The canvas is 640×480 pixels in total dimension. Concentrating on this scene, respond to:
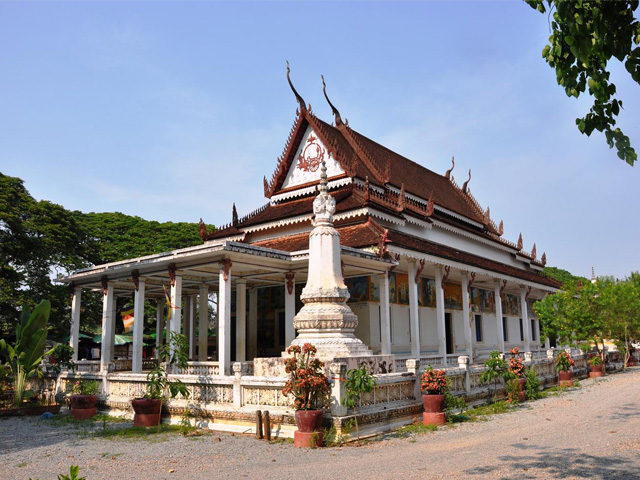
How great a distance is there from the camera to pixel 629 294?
28.1 meters

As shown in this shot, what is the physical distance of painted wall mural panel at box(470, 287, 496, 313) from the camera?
28.0 metres

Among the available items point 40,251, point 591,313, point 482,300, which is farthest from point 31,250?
point 591,313

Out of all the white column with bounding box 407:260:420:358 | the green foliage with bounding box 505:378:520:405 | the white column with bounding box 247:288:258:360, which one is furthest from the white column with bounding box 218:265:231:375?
the green foliage with bounding box 505:378:520:405

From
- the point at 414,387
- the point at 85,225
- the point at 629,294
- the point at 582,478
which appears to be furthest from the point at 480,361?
the point at 85,225

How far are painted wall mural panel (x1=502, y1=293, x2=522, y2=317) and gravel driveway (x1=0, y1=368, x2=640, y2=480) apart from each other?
773 inches

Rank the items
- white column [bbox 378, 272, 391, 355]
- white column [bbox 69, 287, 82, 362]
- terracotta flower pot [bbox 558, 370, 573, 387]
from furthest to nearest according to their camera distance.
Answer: white column [bbox 69, 287, 82, 362] < terracotta flower pot [bbox 558, 370, 573, 387] < white column [bbox 378, 272, 391, 355]

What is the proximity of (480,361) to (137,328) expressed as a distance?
16.1 meters

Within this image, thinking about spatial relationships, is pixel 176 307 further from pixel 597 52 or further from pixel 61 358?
pixel 597 52

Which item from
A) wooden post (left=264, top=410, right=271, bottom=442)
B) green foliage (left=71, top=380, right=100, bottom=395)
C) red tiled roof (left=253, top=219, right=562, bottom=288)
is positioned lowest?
wooden post (left=264, top=410, right=271, bottom=442)

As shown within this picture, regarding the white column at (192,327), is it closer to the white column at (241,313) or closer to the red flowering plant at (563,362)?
the white column at (241,313)

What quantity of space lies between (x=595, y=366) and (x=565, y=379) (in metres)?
5.58

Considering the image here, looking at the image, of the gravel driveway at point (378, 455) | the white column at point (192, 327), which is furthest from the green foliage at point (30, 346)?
the white column at point (192, 327)

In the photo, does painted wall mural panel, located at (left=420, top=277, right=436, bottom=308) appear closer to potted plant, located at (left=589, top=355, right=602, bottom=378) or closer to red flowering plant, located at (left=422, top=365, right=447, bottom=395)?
potted plant, located at (left=589, top=355, right=602, bottom=378)

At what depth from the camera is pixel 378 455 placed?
8.59 metres
